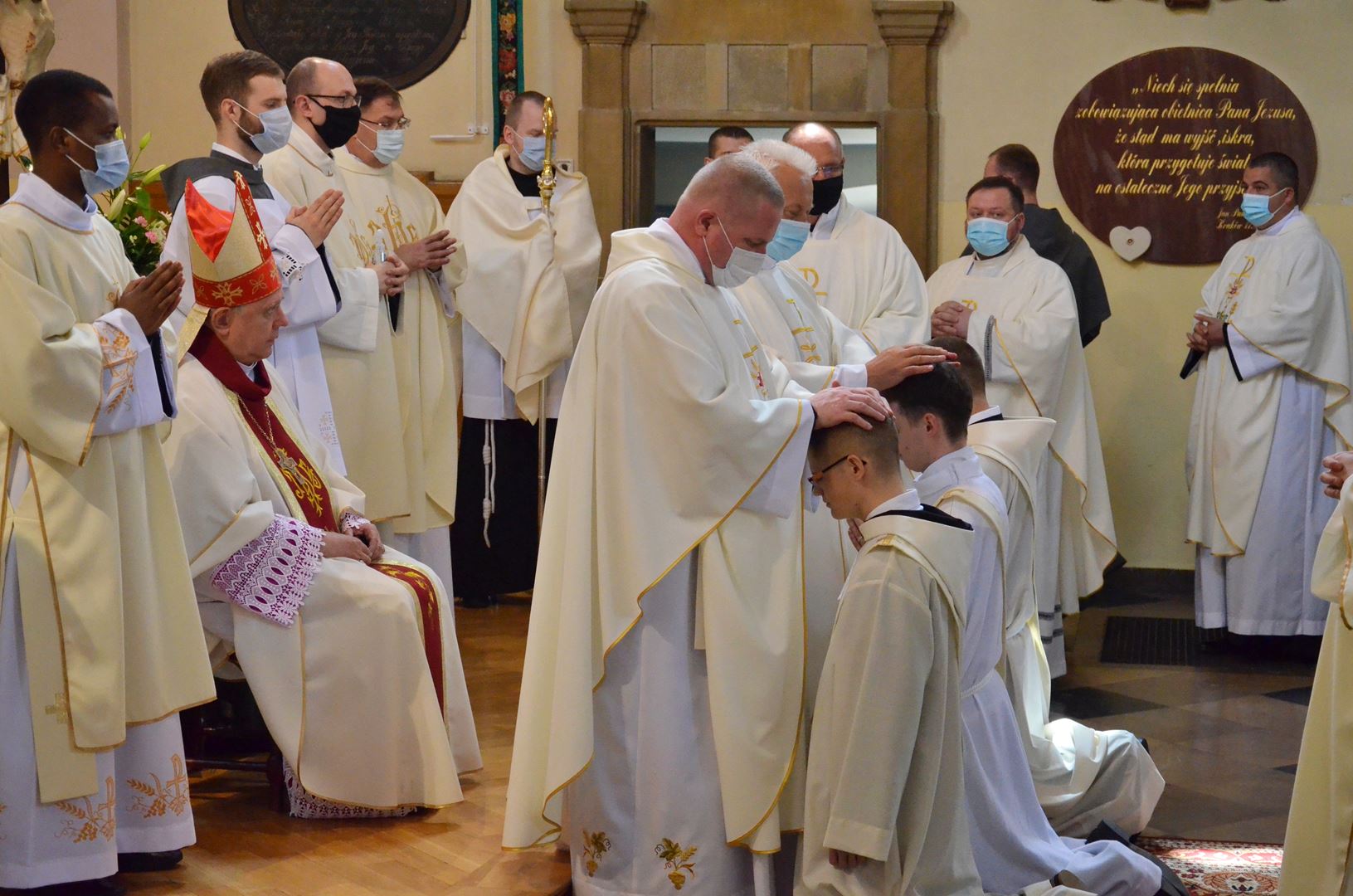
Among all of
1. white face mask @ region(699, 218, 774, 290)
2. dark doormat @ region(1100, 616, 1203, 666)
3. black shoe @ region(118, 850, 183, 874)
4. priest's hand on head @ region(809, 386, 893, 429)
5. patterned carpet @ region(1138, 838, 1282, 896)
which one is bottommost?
patterned carpet @ region(1138, 838, 1282, 896)

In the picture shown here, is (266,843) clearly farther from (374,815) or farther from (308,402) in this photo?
(308,402)

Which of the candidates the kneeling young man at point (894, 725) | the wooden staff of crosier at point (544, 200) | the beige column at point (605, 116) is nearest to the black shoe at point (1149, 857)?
the kneeling young man at point (894, 725)

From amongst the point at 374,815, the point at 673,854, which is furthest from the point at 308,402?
→ the point at 673,854

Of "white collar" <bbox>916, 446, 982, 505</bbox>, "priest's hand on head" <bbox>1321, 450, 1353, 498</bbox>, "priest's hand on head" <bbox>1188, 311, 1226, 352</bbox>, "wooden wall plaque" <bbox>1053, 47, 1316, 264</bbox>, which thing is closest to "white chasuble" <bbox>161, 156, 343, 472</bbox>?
"white collar" <bbox>916, 446, 982, 505</bbox>

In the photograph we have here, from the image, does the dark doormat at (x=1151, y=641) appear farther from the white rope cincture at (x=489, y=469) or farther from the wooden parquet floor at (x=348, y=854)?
the wooden parquet floor at (x=348, y=854)

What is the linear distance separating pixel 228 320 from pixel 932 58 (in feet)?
16.3

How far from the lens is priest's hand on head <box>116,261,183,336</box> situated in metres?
3.77

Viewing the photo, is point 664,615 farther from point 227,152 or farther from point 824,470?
point 227,152

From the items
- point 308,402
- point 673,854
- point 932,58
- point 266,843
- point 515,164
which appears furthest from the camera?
point 932,58

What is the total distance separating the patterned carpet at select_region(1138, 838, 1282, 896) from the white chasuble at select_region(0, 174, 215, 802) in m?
2.60

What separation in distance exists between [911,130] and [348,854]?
212 inches

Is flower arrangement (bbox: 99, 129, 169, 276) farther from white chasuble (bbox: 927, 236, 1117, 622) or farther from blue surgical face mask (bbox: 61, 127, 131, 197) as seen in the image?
white chasuble (bbox: 927, 236, 1117, 622)

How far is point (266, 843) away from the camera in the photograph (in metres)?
4.24

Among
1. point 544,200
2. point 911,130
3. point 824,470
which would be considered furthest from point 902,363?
point 911,130
